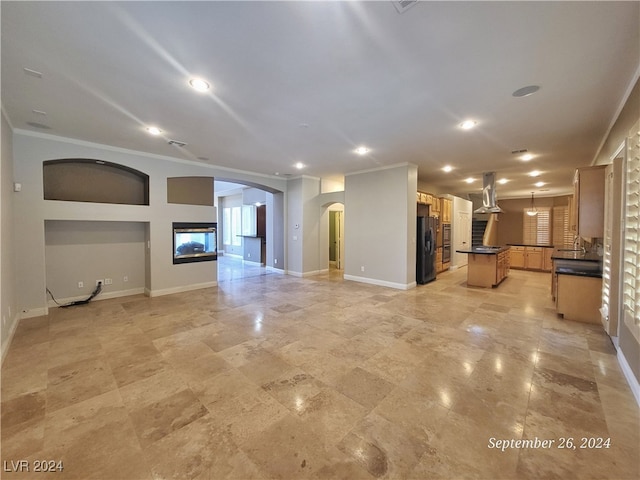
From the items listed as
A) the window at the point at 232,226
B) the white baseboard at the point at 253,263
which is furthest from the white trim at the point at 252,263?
the window at the point at 232,226

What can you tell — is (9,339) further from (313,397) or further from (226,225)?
(226,225)

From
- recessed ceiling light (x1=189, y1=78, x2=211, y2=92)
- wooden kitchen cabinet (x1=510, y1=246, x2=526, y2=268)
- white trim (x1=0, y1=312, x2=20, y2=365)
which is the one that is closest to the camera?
recessed ceiling light (x1=189, y1=78, x2=211, y2=92)

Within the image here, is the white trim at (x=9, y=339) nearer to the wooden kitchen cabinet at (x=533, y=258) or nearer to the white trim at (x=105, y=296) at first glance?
the white trim at (x=105, y=296)

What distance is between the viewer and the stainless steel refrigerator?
6.82 metres

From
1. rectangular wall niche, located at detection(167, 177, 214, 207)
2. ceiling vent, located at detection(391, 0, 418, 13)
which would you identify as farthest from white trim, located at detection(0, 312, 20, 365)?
ceiling vent, located at detection(391, 0, 418, 13)

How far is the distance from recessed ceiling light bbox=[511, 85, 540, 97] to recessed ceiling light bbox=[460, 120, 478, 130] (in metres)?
0.75

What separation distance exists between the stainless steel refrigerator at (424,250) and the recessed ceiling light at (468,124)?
125 inches

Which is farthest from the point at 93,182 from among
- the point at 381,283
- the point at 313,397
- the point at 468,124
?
the point at 468,124

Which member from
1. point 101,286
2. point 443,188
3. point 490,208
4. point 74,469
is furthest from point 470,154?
point 101,286

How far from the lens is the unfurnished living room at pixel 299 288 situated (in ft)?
5.97

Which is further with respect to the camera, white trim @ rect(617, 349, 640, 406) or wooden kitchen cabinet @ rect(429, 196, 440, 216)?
wooden kitchen cabinet @ rect(429, 196, 440, 216)

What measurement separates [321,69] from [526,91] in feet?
7.36

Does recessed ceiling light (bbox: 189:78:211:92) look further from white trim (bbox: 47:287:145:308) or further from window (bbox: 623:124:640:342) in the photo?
white trim (bbox: 47:287:145:308)

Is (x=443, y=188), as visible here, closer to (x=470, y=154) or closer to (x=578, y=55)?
(x=470, y=154)
